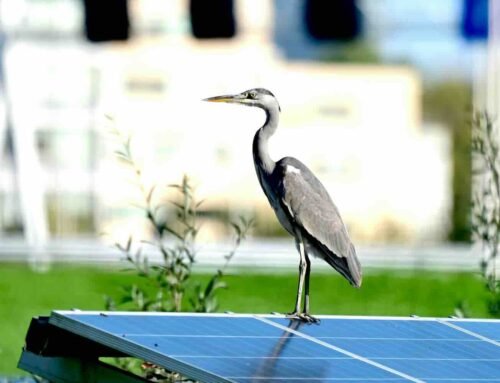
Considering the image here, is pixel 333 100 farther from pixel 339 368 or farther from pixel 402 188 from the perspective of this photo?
pixel 339 368

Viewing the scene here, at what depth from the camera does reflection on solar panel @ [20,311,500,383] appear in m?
5.03

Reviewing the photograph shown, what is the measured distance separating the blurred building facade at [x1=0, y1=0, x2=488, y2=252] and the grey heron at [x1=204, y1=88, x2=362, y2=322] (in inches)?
1143

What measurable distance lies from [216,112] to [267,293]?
26.9m

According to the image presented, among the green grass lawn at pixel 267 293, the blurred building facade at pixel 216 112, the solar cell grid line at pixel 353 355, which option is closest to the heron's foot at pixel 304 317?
the solar cell grid line at pixel 353 355

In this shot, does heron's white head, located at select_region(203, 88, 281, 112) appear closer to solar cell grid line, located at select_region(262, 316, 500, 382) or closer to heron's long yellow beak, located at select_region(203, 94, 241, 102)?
heron's long yellow beak, located at select_region(203, 94, 241, 102)

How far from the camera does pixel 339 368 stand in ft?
17.1

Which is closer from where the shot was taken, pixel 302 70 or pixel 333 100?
pixel 333 100

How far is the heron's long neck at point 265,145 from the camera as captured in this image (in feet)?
24.4

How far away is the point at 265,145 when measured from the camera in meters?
7.48

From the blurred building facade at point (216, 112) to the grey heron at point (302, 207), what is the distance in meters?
29.0

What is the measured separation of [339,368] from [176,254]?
11.2 feet

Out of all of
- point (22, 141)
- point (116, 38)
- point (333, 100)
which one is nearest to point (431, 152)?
point (333, 100)

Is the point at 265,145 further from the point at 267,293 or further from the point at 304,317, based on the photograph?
the point at 267,293

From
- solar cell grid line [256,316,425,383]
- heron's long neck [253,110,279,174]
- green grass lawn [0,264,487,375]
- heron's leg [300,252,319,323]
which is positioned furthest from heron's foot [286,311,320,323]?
green grass lawn [0,264,487,375]
